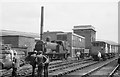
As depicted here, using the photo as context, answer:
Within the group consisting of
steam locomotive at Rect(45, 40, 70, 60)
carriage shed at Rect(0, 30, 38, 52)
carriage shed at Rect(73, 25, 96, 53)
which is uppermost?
carriage shed at Rect(73, 25, 96, 53)

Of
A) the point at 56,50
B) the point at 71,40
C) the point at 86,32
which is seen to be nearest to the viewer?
the point at 56,50

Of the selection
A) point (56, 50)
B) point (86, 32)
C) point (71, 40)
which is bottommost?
point (56, 50)

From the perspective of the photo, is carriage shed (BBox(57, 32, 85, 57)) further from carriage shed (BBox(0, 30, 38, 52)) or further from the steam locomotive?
carriage shed (BBox(0, 30, 38, 52))

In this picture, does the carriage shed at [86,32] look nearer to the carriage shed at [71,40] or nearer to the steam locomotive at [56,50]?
the carriage shed at [71,40]

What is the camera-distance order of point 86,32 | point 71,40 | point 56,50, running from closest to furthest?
1. point 56,50
2. point 71,40
3. point 86,32

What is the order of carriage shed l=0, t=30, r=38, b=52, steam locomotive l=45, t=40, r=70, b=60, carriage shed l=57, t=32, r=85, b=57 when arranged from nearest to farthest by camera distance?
1. steam locomotive l=45, t=40, r=70, b=60
2. carriage shed l=0, t=30, r=38, b=52
3. carriage shed l=57, t=32, r=85, b=57

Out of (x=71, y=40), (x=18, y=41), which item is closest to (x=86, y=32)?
(x=71, y=40)

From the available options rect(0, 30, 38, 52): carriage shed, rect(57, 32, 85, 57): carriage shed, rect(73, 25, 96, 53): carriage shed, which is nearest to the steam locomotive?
rect(0, 30, 38, 52): carriage shed

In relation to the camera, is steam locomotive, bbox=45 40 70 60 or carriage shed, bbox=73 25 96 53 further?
carriage shed, bbox=73 25 96 53

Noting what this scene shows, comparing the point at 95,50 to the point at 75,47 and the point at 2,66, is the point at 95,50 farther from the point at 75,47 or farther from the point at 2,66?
the point at 2,66

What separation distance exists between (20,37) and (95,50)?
38.8 ft

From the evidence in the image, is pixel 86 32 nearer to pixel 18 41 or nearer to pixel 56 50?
pixel 56 50

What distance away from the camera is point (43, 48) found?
2362cm

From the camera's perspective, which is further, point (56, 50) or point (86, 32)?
point (86, 32)
